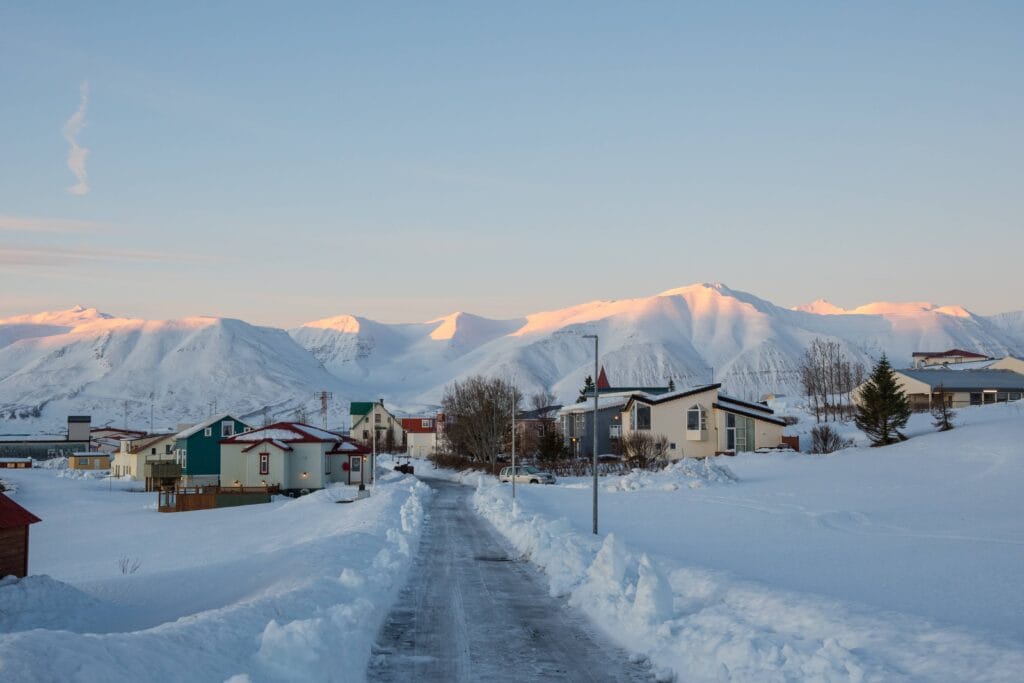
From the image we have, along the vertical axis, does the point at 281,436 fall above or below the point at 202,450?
above

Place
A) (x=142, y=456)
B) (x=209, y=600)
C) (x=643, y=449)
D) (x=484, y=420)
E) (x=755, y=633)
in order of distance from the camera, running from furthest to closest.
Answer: (x=142, y=456) → (x=484, y=420) → (x=643, y=449) → (x=209, y=600) → (x=755, y=633)

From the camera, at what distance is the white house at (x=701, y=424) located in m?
83.4

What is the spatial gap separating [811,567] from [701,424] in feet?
195

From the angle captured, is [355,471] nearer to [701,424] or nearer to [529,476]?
[529,476]

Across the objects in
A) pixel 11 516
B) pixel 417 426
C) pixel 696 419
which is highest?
pixel 696 419

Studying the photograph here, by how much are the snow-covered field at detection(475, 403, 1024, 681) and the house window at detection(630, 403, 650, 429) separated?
23.9m

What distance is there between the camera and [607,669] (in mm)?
15086

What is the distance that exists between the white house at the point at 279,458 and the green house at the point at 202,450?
6.84 m

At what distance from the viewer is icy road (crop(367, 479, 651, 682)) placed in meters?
14.9

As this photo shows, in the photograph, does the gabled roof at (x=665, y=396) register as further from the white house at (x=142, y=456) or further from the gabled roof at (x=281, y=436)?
the white house at (x=142, y=456)

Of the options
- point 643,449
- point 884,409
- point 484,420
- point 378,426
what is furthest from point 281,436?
point 378,426

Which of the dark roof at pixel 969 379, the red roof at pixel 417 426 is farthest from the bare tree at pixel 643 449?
the red roof at pixel 417 426

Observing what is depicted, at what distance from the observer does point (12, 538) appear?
24750 mm

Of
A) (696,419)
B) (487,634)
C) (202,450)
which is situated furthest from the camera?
(202,450)
